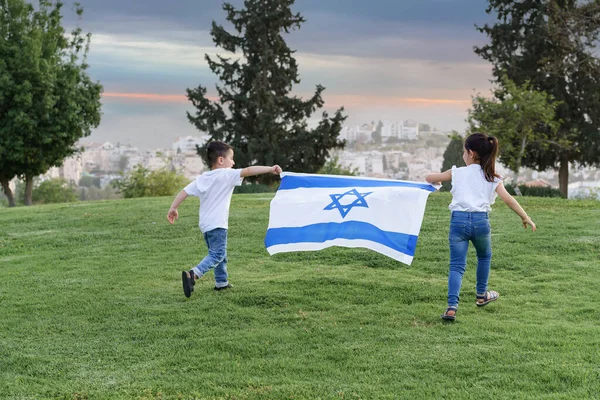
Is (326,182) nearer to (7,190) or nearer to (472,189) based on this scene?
(472,189)

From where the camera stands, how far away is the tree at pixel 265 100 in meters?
46.2

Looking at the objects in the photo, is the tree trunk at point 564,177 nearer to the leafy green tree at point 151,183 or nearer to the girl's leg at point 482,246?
the leafy green tree at point 151,183

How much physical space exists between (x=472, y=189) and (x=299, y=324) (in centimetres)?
225

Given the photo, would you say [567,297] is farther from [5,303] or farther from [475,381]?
[5,303]

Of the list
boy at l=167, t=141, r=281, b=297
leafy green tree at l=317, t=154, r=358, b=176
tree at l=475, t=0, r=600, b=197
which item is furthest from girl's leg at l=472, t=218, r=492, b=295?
leafy green tree at l=317, t=154, r=358, b=176

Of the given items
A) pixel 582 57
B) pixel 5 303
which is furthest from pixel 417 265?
pixel 582 57

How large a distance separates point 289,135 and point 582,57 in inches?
751

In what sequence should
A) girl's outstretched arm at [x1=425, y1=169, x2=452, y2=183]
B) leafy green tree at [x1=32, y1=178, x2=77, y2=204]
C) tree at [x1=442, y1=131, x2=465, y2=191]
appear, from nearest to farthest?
girl's outstretched arm at [x1=425, y1=169, x2=452, y2=183] → tree at [x1=442, y1=131, x2=465, y2=191] → leafy green tree at [x1=32, y1=178, x2=77, y2=204]

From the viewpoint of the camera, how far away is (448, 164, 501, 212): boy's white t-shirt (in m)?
7.10

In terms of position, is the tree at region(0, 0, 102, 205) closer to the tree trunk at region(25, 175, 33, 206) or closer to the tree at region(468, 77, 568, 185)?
the tree trunk at region(25, 175, 33, 206)

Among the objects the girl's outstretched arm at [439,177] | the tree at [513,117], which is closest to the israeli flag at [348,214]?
the girl's outstretched arm at [439,177]

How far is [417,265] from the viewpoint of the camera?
10008 millimetres

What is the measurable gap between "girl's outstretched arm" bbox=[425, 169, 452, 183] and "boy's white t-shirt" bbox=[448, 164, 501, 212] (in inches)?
5.8

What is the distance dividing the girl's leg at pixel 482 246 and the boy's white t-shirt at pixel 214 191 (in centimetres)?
280
